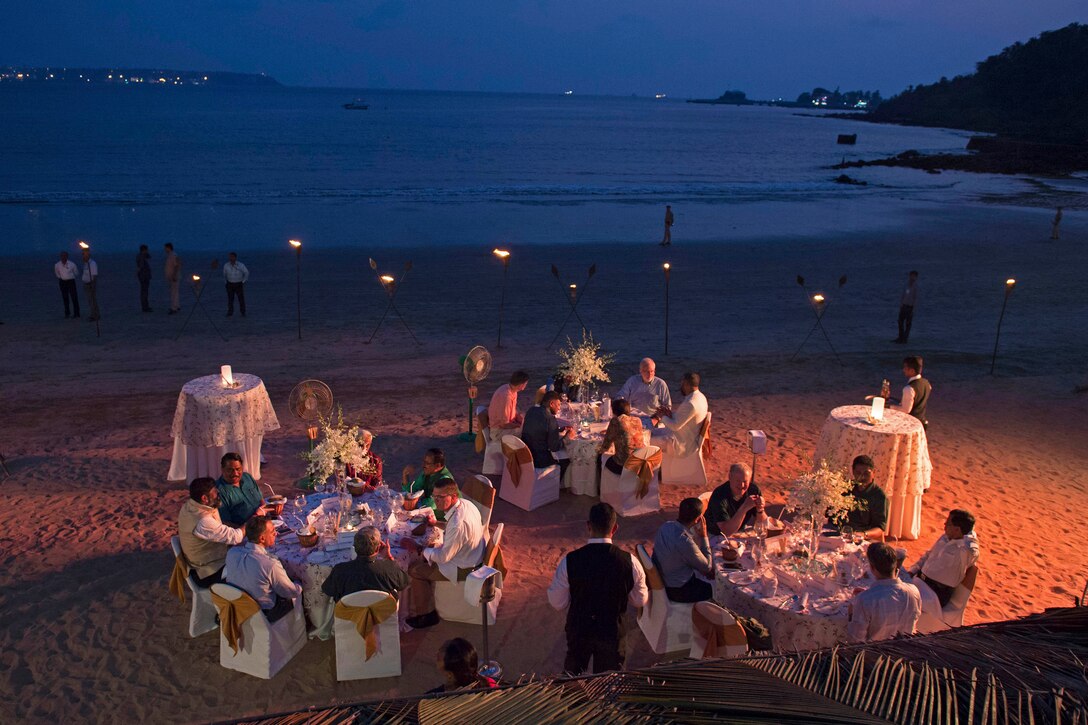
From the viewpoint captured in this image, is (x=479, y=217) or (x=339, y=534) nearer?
(x=339, y=534)

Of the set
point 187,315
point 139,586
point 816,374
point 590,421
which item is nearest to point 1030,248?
point 816,374

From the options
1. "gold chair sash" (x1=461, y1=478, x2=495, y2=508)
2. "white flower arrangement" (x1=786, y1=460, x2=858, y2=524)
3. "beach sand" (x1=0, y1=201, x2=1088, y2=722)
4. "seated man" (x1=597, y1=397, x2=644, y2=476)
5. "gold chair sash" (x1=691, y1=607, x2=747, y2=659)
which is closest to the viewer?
"gold chair sash" (x1=691, y1=607, x2=747, y2=659)

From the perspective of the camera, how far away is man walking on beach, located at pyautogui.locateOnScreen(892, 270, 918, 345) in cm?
1734

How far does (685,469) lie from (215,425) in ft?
20.0

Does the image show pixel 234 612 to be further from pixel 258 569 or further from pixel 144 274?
pixel 144 274

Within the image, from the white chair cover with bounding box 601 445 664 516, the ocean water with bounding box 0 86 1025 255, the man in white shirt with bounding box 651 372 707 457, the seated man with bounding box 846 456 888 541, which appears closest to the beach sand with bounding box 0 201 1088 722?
the white chair cover with bounding box 601 445 664 516

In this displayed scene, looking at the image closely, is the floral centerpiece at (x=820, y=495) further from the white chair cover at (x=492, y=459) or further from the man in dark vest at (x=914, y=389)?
the white chair cover at (x=492, y=459)

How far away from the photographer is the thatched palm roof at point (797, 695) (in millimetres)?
2148

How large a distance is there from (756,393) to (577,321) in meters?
6.16

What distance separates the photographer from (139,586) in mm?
8016

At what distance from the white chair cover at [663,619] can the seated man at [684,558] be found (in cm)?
8

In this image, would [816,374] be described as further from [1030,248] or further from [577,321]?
[1030,248]

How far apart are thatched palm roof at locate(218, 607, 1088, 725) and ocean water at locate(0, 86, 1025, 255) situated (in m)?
29.6

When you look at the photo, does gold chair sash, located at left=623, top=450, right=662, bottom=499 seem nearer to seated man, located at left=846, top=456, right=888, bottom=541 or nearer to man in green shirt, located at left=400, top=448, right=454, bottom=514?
man in green shirt, located at left=400, top=448, right=454, bottom=514
